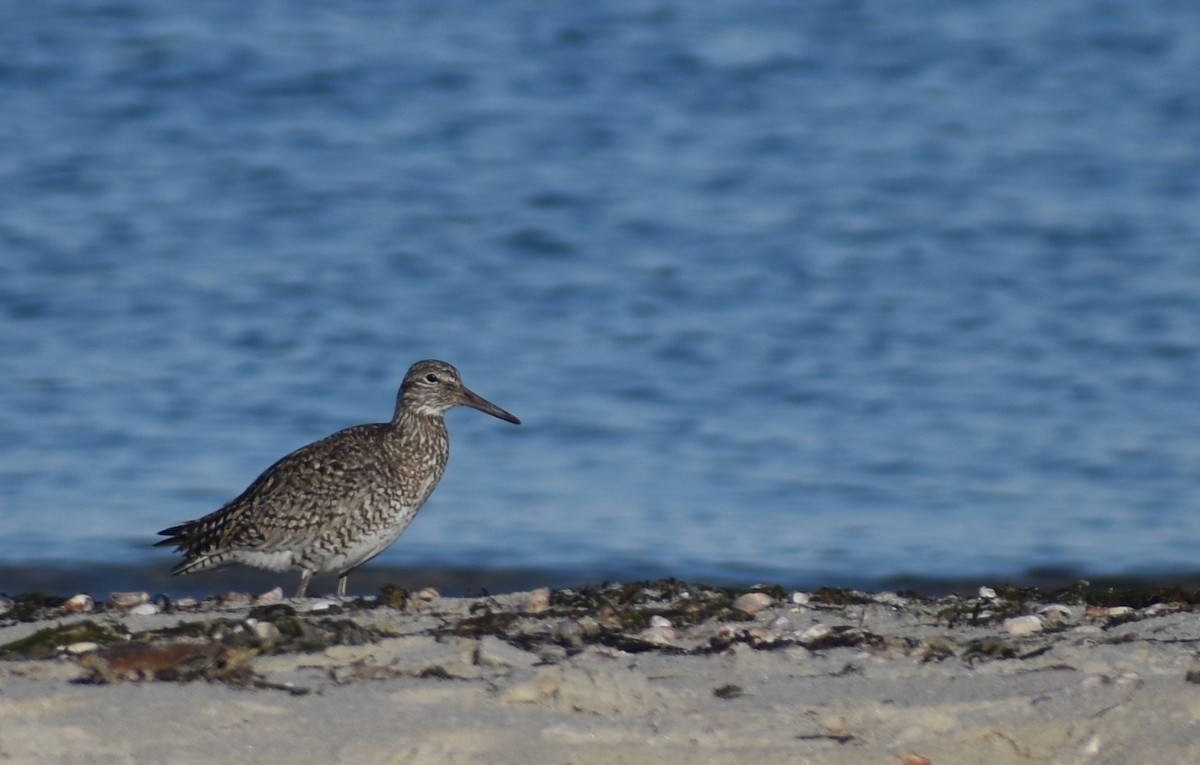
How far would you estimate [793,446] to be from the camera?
12.3 m

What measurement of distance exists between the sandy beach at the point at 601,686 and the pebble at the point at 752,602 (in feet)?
0.23

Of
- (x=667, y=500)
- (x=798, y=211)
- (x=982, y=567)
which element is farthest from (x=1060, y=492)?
(x=798, y=211)

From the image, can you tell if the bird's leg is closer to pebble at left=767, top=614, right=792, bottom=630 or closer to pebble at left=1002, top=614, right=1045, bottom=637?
pebble at left=767, top=614, right=792, bottom=630

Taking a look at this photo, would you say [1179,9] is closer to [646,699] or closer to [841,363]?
[841,363]

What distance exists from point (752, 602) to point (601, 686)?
154 centimetres

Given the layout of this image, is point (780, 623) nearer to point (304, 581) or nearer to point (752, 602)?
point (752, 602)

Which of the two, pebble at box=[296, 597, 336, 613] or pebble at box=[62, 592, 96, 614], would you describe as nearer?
pebble at box=[296, 597, 336, 613]

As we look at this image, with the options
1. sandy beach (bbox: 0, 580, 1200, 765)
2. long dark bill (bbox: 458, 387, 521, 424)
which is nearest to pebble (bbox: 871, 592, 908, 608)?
sandy beach (bbox: 0, 580, 1200, 765)

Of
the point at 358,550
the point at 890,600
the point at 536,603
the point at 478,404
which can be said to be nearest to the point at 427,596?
the point at 536,603

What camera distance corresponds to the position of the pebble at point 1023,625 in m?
6.32

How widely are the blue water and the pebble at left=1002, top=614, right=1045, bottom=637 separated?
354cm

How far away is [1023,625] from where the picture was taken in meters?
6.36

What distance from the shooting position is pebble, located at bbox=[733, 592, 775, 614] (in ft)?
22.3

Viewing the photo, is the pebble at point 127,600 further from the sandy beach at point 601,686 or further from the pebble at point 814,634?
the pebble at point 814,634
